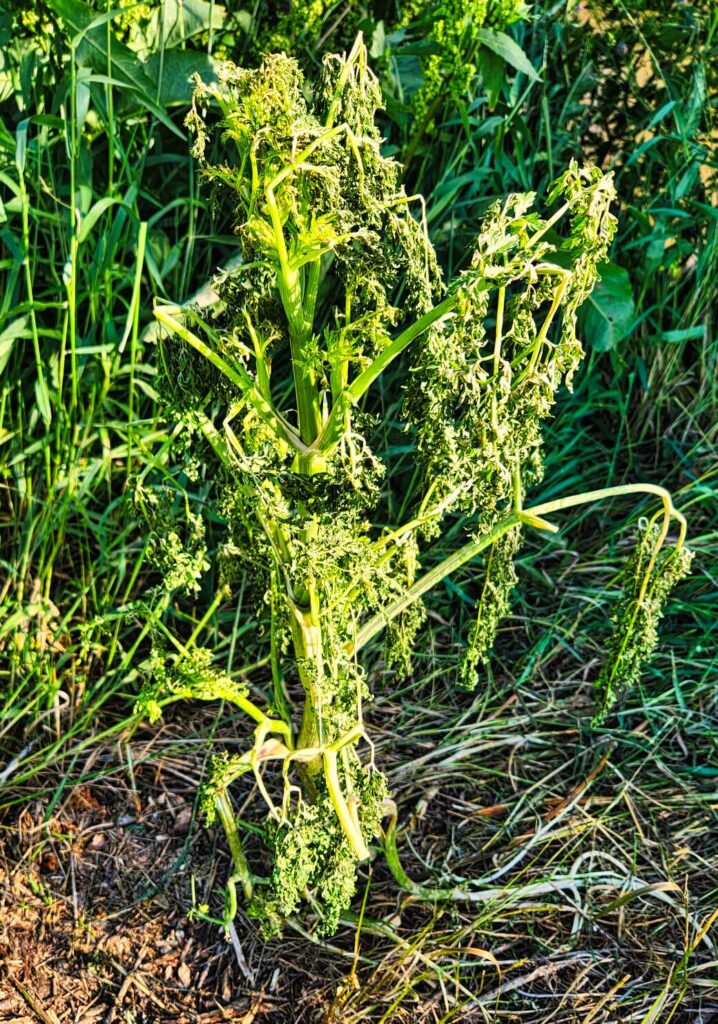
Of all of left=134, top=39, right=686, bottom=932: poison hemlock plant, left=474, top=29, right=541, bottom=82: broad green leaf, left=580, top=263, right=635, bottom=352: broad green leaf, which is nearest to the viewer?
left=134, top=39, right=686, bottom=932: poison hemlock plant

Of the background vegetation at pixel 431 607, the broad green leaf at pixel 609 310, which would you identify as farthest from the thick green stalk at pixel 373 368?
the broad green leaf at pixel 609 310

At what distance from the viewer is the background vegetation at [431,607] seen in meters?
1.48

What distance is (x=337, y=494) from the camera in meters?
1.29

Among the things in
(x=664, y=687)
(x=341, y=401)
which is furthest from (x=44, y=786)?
(x=664, y=687)

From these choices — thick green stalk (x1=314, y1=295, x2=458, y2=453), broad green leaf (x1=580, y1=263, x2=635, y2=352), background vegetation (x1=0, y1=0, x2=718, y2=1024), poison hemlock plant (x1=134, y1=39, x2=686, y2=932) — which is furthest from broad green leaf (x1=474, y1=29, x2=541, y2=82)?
thick green stalk (x1=314, y1=295, x2=458, y2=453)

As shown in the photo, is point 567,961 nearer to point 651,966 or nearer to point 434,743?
point 651,966

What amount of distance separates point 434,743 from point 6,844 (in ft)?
2.31

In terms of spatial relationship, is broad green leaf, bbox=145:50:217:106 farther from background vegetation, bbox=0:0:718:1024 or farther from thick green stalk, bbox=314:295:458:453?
thick green stalk, bbox=314:295:458:453

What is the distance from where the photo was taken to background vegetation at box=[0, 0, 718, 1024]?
4.84ft

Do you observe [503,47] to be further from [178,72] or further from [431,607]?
[431,607]

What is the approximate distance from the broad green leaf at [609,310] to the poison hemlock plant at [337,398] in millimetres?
689

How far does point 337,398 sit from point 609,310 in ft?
3.06

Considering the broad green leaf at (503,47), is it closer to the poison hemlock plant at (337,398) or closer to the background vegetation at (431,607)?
the background vegetation at (431,607)

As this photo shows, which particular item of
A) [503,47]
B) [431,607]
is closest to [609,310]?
[503,47]
